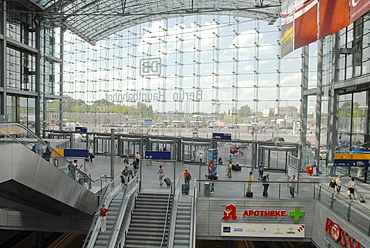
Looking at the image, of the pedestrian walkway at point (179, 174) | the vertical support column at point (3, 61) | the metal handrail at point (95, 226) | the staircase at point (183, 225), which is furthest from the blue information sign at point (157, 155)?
the vertical support column at point (3, 61)

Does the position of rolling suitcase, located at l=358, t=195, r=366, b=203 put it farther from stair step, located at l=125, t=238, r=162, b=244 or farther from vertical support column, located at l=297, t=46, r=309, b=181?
vertical support column, located at l=297, t=46, r=309, b=181

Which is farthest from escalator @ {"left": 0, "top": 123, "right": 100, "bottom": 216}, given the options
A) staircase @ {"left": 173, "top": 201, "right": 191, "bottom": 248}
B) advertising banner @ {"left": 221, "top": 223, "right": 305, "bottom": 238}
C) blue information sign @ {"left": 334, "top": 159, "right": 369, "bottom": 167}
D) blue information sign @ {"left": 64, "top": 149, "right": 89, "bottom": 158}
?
blue information sign @ {"left": 334, "top": 159, "right": 369, "bottom": 167}

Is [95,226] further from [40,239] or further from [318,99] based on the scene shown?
[318,99]

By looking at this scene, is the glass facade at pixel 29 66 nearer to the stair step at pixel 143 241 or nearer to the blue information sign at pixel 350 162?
the stair step at pixel 143 241

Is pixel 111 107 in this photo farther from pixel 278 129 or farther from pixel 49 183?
pixel 49 183

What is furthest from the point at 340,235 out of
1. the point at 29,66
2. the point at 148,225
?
the point at 29,66

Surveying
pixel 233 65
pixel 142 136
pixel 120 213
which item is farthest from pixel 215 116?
pixel 120 213

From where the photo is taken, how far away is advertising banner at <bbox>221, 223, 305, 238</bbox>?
10250 millimetres

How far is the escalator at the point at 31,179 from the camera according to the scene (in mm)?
6073

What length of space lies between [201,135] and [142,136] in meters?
4.33

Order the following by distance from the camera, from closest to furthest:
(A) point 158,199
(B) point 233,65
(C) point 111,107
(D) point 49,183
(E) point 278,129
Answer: (D) point 49,183, (A) point 158,199, (E) point 278,129, (B) point 233,65, (C) point 111,107

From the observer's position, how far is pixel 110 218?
9492 millimetres

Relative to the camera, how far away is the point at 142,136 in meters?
A: 20.6

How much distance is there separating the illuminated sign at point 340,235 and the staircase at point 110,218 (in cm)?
687
